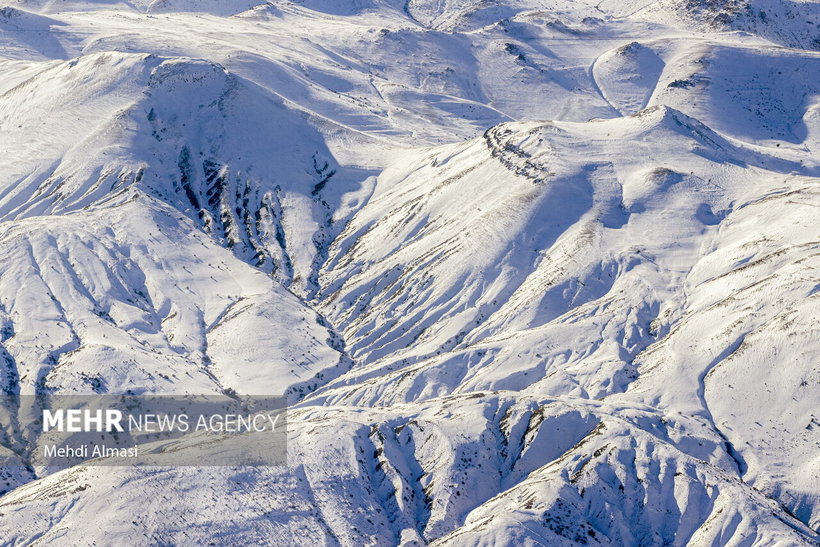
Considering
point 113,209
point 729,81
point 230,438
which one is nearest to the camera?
point 230,438

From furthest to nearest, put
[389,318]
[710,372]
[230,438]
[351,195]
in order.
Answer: [351,195] → [389,318] → [710,372] → [230,438]

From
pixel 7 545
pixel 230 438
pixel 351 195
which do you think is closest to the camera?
pixel 7 545

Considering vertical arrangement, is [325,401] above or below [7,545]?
below

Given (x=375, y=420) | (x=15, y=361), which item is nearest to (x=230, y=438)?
(x=375, y=420)

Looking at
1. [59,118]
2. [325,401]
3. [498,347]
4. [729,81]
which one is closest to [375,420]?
[325,401]

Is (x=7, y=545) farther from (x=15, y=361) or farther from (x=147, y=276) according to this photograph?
(x=147, y=276)

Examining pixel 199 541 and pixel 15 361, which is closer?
pixel 199 541

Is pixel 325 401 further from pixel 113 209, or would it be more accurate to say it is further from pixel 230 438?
pixel 113 209
